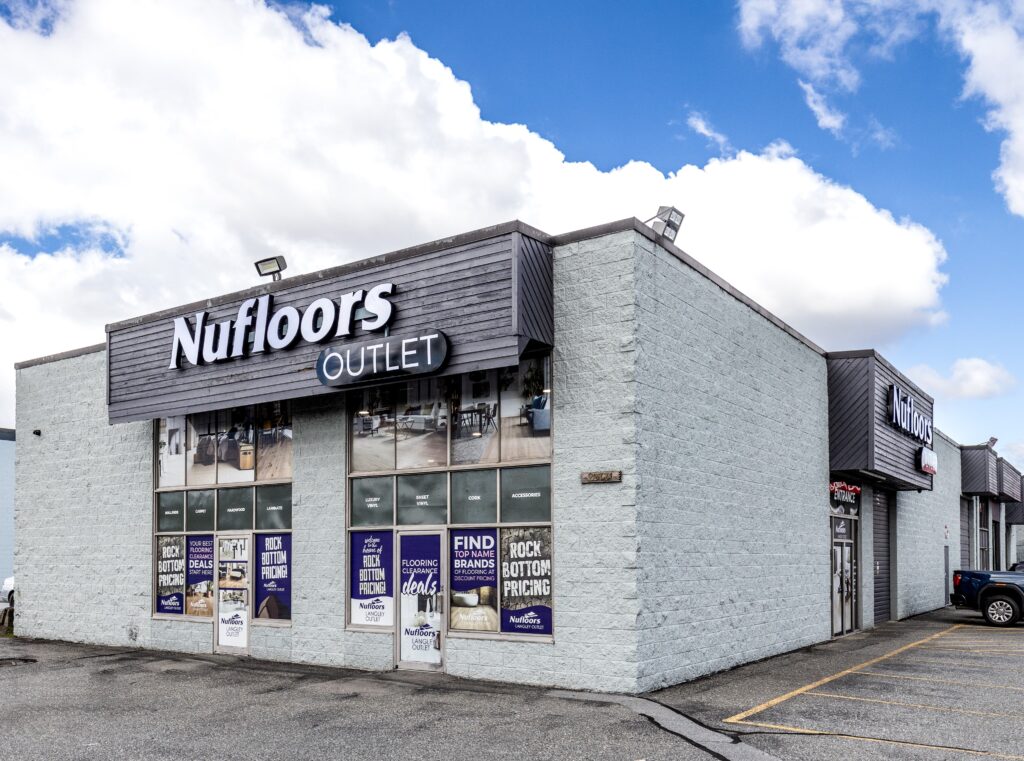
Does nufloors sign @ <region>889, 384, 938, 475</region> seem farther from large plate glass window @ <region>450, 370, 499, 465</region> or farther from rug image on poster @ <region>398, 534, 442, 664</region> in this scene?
rug image on poster @ <region>398, 534, 442, 664</region>

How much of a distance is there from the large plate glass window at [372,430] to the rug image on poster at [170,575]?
179 inches

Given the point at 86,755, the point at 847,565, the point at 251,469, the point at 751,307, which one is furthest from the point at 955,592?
the point at 86,755

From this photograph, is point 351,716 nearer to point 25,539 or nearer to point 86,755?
point 86,755

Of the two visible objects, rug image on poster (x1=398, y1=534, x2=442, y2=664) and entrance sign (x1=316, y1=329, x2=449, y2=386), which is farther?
rug image on poster (x1=398, y1=534, x2=442, y2=664)

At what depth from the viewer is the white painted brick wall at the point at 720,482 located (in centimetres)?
1212

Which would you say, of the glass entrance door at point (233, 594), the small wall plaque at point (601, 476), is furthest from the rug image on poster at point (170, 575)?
the small wall plaque at point (601, 476)

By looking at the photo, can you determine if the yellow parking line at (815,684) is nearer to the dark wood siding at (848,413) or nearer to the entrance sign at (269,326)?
the dark wood siding at (848,413)

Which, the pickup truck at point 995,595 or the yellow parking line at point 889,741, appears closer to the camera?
the yellow parking line at point 889,741

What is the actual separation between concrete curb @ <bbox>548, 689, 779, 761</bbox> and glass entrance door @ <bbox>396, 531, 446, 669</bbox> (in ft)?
7.41

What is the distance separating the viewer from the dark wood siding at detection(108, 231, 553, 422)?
12.0 metres

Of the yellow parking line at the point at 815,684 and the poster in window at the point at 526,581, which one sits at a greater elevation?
the poster in window at the point at 526,581

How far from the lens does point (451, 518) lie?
13312 mm

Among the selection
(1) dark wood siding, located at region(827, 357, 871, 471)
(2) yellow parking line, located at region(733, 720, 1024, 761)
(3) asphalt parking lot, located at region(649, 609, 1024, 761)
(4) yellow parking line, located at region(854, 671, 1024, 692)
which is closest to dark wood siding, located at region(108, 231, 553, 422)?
(3) asphalt parking lot, located at region(649, 609, 1024, 761)

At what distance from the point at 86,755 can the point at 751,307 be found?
11.3 m
